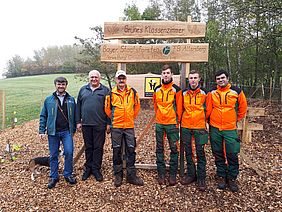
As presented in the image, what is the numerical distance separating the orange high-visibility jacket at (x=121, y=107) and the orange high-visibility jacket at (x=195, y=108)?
2.81 feet

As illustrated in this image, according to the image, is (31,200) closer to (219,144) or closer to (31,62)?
(219,144)

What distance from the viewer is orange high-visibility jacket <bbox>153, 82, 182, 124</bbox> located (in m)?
3.83

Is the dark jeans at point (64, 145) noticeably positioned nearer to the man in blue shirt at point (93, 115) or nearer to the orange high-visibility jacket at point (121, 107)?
the man in blue shirt at point (93, 115)

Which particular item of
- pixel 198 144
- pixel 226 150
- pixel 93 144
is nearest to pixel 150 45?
pixel 198 144

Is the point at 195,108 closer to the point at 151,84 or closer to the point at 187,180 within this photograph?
the point at 151,84

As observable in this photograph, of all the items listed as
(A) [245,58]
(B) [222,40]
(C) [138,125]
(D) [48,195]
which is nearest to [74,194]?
(D) [48,195]

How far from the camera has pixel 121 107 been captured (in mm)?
3859

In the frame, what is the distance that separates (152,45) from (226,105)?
5.17ft

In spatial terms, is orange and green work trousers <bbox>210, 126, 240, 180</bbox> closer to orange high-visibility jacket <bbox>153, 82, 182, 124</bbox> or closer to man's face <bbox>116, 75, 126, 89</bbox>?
orange high-visibility jacket <bbox>153, 82, 182, 124</bbox>

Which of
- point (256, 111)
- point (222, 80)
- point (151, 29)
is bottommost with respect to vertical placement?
point (256, 111)

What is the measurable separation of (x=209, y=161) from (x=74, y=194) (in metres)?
2.78

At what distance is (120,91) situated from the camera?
12.8ft

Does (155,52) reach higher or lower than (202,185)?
higher

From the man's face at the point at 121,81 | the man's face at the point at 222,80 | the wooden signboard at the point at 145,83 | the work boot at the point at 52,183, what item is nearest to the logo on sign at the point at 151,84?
the wooden signboard at the point at 145,83
